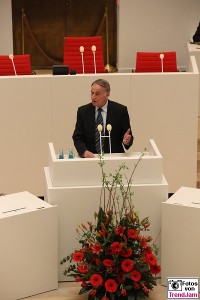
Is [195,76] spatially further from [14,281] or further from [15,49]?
[15,49]

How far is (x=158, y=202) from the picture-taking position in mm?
5828

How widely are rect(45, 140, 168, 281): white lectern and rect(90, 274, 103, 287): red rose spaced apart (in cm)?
57

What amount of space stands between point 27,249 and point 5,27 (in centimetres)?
722

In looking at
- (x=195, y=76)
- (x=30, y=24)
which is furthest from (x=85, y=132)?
(x=30, y=24)

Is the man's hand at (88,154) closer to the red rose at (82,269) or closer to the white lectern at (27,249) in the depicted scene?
the white lectern at (27,249)

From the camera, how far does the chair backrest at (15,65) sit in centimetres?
852

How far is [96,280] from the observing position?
17.5 feet

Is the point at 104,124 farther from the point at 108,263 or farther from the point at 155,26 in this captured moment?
the point at 155,26

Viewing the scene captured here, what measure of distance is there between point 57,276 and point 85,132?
134 cm

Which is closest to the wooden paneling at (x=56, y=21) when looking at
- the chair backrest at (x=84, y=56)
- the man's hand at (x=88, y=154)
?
the chair backrest at (x=84, y=56)

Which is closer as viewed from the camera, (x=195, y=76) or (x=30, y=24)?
(x=195, y=76)

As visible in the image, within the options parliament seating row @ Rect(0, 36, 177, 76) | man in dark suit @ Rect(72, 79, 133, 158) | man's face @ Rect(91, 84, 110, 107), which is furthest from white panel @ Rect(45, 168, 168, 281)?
parliament seating row @ Rect(0, 36, 177, 76)

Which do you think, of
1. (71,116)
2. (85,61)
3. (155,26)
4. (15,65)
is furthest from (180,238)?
(155,26)

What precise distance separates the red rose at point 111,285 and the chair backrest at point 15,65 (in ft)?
12.2
